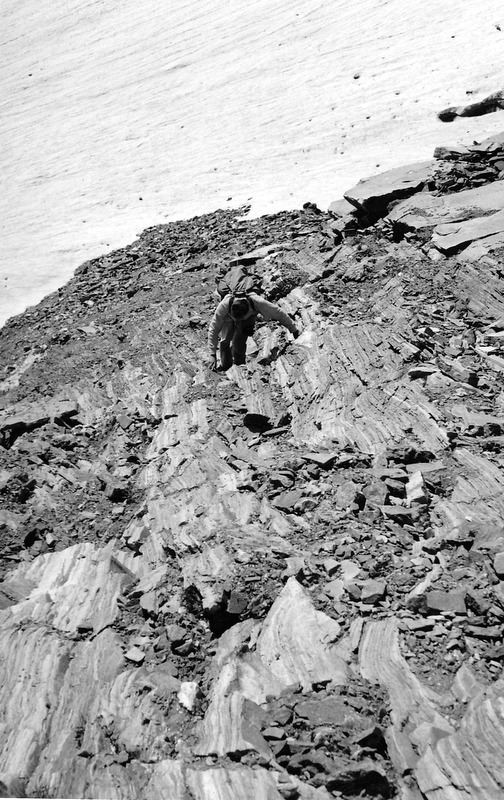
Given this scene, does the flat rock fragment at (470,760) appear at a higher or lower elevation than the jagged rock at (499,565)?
higher

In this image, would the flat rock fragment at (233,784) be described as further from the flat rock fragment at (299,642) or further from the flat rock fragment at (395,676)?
the flat rock fragment at (395,676)

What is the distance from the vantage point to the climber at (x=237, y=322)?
1083 centimetres

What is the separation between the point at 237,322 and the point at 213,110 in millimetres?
19086

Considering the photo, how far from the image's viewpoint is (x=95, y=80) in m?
32.1

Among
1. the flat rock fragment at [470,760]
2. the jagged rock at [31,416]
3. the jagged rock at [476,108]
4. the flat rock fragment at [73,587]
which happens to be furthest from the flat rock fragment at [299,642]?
the jagged rock at [476,108]

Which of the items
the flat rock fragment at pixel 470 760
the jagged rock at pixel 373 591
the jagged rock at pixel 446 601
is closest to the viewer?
the flat rock fragment at pixel 470 760

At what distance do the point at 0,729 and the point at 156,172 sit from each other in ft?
73.0

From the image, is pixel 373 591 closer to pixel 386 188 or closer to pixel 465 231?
pixel 465 231

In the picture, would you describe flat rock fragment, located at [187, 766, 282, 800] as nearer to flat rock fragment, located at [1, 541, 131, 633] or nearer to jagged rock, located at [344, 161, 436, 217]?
flat rock fragment, located at [1, 541, 131, 633]

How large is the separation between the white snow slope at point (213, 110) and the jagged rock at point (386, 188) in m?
3.67

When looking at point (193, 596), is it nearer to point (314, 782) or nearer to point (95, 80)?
point (314, 782)

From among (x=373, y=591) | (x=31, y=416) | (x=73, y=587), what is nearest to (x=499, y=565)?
(x=373, y=591)

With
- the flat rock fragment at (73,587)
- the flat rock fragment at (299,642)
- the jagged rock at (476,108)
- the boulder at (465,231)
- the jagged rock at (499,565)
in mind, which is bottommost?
the jagged rock at (476,108)

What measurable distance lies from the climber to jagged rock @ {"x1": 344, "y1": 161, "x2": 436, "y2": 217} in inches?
162
